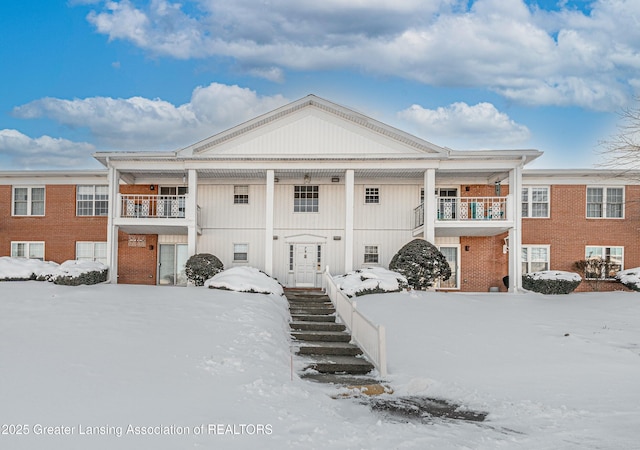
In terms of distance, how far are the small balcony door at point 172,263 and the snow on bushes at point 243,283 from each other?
6.01m

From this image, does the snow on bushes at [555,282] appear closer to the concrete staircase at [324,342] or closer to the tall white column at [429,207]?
the tall white column at [429,207]

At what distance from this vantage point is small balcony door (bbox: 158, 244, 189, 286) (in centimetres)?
2541

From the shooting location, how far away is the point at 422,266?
68.4 ft

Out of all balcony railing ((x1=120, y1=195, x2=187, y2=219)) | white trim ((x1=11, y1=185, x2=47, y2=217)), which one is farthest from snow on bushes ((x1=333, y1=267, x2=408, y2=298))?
white trim ((x1=11, y1=185, x2=47, y2=217))

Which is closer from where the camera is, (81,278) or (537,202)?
(81,278)

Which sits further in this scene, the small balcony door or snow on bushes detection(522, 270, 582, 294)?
the small balcony door

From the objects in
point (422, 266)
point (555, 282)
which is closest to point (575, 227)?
point (555, 282)

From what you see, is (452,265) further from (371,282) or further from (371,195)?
(371,282)

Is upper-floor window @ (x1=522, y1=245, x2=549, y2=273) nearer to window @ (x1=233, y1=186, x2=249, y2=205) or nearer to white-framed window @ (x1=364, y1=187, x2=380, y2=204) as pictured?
white-framed window @ (x1=364, y1=187, x2=380, y2=204)

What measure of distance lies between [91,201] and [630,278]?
24.3 meters

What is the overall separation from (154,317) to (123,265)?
13.1 m

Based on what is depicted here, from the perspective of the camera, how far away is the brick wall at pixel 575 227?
25.3 meters

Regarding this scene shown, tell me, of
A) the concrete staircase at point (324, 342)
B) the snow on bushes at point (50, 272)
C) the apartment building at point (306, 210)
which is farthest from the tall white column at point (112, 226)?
the concrete staircase at point (324, 342)

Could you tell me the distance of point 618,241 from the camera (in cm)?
2538
